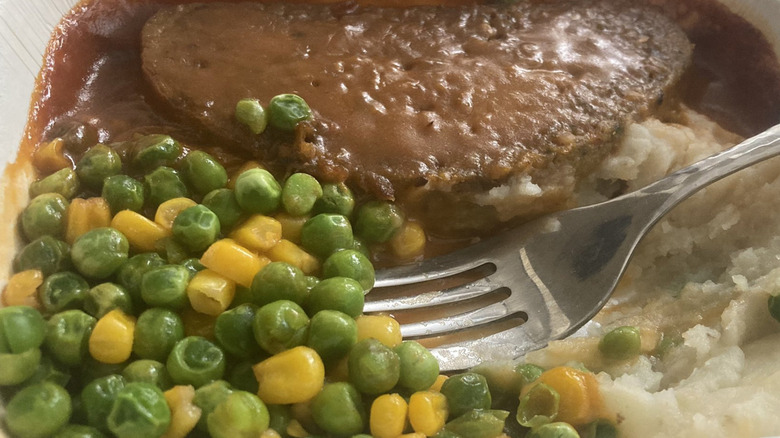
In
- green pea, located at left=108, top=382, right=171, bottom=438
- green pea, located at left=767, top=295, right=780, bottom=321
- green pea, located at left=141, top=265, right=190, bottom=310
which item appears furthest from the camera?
green pea, located at left=767, top=295, right=780, bottom=321

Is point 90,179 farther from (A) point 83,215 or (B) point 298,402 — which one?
(B) point 298,402

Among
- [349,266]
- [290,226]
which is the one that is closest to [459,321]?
[349,266]

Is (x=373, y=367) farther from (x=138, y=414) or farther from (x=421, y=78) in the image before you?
(x=421, y=78)

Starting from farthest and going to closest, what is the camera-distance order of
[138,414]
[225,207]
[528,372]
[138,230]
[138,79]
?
[138,79] → [225,207] → [138,230] → [528,372] → [138,414]

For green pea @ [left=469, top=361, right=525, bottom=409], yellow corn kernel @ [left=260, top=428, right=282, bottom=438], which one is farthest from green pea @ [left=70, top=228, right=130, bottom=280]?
green pea @ [left=469, top=361, right=525, bottom=409]

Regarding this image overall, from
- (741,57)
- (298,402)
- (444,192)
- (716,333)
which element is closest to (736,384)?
(716,333)

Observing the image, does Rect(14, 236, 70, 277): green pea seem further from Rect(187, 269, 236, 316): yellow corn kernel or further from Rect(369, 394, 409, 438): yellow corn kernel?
Rect(369, 394, 409, 438): yellow corn kernel
